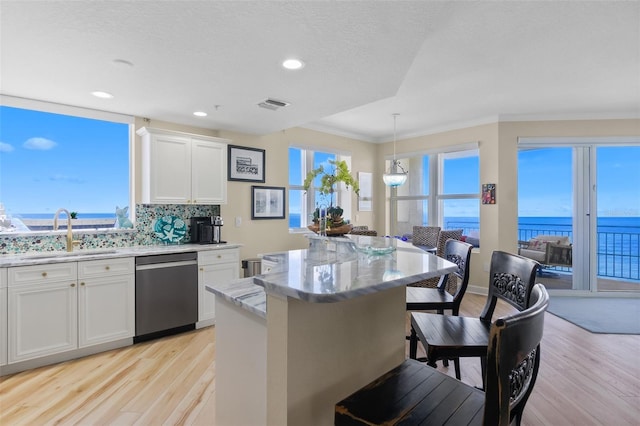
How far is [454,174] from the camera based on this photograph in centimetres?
565

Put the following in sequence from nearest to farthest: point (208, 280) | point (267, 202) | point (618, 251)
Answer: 1. point (208, 280)
2. point (267, 202)
3. point (618, 251)

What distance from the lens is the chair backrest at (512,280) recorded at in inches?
60.2

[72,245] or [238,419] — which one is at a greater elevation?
[72,245]

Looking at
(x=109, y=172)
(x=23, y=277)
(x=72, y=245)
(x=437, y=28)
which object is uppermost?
(x=437, y=28)

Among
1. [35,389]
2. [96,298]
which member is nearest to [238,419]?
[35,389]

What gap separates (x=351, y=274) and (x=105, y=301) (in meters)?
2.85

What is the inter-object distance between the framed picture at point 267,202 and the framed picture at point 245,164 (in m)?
0.17

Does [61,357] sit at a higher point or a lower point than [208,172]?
lower

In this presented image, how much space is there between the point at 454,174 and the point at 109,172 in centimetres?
509

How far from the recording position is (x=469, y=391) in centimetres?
116

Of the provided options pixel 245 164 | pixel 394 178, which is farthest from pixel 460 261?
pixel 245 164

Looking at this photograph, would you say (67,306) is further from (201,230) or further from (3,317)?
(201,230)

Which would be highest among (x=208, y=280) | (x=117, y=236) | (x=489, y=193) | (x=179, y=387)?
(x=489, y=193)

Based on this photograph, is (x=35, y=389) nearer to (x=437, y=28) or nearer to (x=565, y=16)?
(x=437, y=28)
